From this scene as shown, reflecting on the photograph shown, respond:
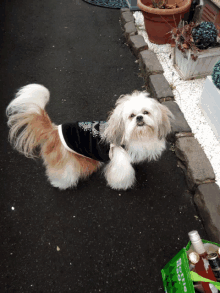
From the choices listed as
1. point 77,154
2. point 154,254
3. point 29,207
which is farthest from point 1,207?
point 154,254

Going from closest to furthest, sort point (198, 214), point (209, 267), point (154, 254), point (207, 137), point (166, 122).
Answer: point (209, 267), point (166, 122), point (154, 254), point (198, 214), point (207, 137)

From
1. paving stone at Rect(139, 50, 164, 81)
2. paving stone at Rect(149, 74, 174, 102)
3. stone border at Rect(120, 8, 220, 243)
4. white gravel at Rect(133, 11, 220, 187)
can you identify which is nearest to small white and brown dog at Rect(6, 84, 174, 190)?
stone border at Rect(120, 8, 220, 243)

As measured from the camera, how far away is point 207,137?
228 cm

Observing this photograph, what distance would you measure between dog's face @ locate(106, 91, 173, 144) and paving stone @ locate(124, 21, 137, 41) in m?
2.62

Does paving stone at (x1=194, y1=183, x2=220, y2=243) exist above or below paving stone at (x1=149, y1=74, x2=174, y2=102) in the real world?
below

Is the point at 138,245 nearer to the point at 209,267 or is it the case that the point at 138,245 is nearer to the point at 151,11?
the point at 209,267

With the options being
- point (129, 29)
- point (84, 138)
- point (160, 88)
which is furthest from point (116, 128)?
point (129, 29)

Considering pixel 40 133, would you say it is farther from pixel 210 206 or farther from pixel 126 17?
pixel 126 17

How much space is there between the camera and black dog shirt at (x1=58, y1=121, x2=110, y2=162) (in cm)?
167

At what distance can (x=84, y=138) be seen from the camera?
1.69 m

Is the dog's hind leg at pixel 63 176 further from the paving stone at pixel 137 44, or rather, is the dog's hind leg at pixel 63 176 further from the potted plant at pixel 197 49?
the paving stone at pixel 137 44

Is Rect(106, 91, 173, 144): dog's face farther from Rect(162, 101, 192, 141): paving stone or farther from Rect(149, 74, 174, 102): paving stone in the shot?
Rect(149, 74, 174, 102): paving stone

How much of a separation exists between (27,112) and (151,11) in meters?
2.47

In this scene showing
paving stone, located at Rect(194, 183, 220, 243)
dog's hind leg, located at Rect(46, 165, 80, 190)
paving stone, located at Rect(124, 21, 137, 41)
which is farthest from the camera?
paving stone, located at Rect(124, 21, 137, 41)
